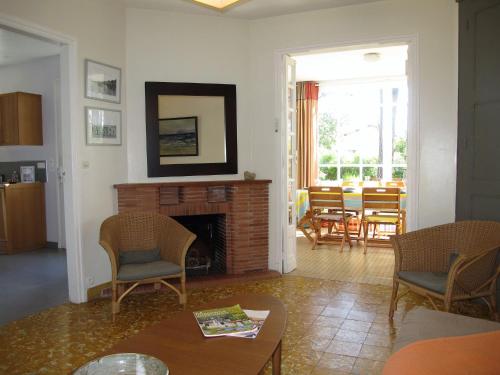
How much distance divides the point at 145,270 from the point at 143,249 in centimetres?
46

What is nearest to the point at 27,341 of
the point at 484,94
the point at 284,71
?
the point at 284,71

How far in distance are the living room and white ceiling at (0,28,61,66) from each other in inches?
60.7

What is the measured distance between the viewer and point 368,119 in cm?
833

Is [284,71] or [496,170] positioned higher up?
[284,71]

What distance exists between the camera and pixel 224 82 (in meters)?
4.76

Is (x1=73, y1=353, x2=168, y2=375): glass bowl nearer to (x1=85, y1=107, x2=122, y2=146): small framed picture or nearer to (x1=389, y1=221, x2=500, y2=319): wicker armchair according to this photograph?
(x1=389, y1=221, x2=500, y2=319): wicker armchair

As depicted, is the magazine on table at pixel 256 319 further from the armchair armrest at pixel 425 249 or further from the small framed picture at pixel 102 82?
the small framed picture at pixel 102 82

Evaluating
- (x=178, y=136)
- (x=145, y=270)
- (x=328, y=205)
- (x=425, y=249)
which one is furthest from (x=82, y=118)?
(x=328, y=205)

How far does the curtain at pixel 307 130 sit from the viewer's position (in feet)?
27.5

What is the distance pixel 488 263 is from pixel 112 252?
9.17 feet

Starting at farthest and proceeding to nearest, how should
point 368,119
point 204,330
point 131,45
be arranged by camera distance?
point 368,119 → point 131,45 → point 204,330

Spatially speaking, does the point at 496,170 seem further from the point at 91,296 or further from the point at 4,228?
the point at 4,228

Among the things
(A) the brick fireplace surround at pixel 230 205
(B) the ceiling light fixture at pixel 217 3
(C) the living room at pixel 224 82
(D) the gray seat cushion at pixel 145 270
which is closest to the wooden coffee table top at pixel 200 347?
(C) the living room at pixel 224 82

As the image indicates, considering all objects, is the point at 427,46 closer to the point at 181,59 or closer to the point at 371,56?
the point at 371,56
